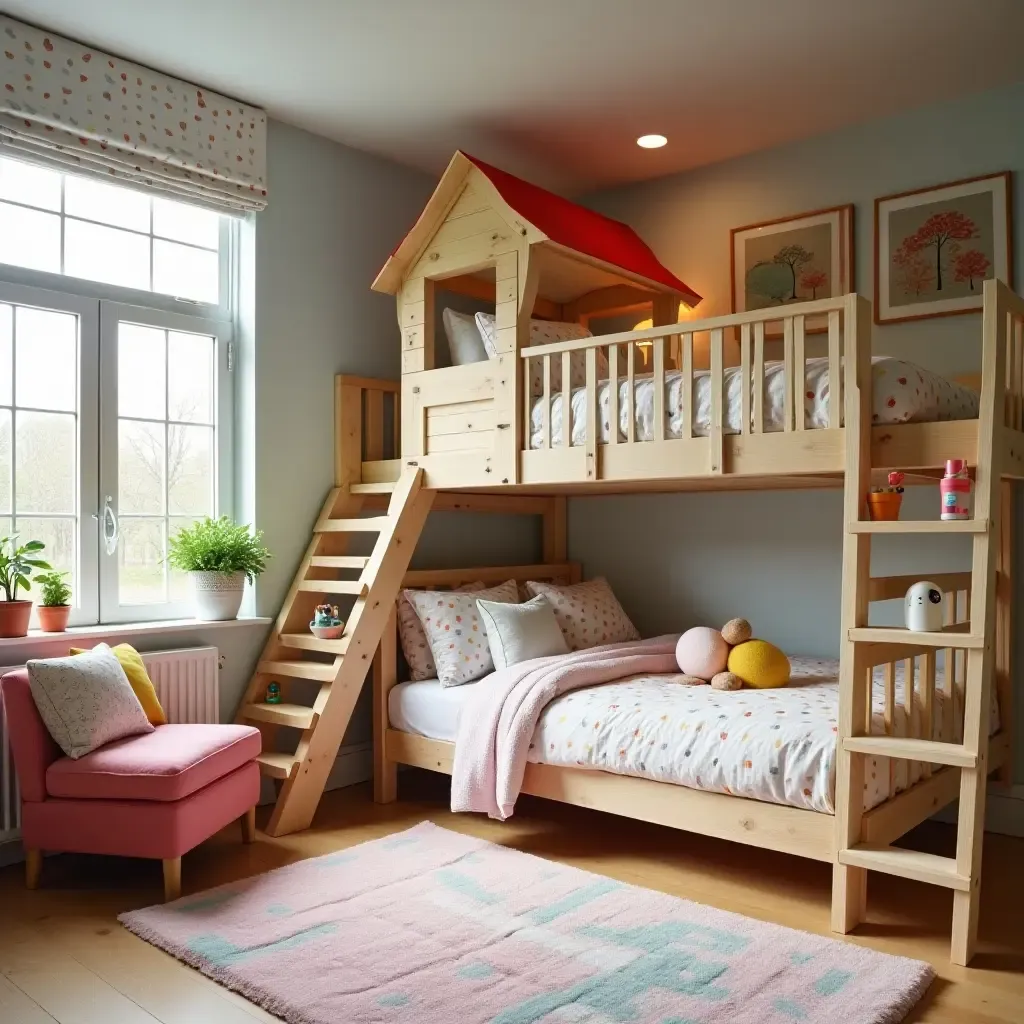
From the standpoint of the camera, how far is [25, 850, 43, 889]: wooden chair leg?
116 inches

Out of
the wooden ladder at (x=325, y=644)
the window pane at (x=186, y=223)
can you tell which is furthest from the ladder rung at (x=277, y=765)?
the window pane at (x=186, y=223)

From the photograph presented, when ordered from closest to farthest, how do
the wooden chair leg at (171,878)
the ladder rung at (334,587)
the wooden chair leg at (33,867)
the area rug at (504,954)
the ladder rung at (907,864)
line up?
the area rug at (504,954)
the ladder rung at (907,864)
the wooden chair leg at (171,878)
the wooden chair leg at (33,867)
the ladder rung at (334,587)

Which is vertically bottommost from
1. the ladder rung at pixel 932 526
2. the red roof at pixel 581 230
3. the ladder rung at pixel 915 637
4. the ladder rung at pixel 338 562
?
the ladder rung at pixel 915 637

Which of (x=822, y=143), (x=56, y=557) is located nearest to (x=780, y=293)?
(x=822, y=143)

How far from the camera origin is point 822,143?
4.17 m

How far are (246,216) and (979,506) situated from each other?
292 cm

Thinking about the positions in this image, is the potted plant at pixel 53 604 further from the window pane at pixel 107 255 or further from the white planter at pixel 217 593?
the window pane at pixel 107 255

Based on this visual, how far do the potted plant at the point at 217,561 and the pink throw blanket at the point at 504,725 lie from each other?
38.9 inches

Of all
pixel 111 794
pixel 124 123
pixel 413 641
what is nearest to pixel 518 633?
pixel 413 641

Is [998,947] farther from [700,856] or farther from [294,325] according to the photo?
[294,325]

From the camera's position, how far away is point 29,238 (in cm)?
342

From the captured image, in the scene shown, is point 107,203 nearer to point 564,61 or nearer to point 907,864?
point 564,61

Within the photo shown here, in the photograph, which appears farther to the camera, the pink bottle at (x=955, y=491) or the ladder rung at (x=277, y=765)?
the ladder rung at (x=277, y=765)

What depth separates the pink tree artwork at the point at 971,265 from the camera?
374 cm
